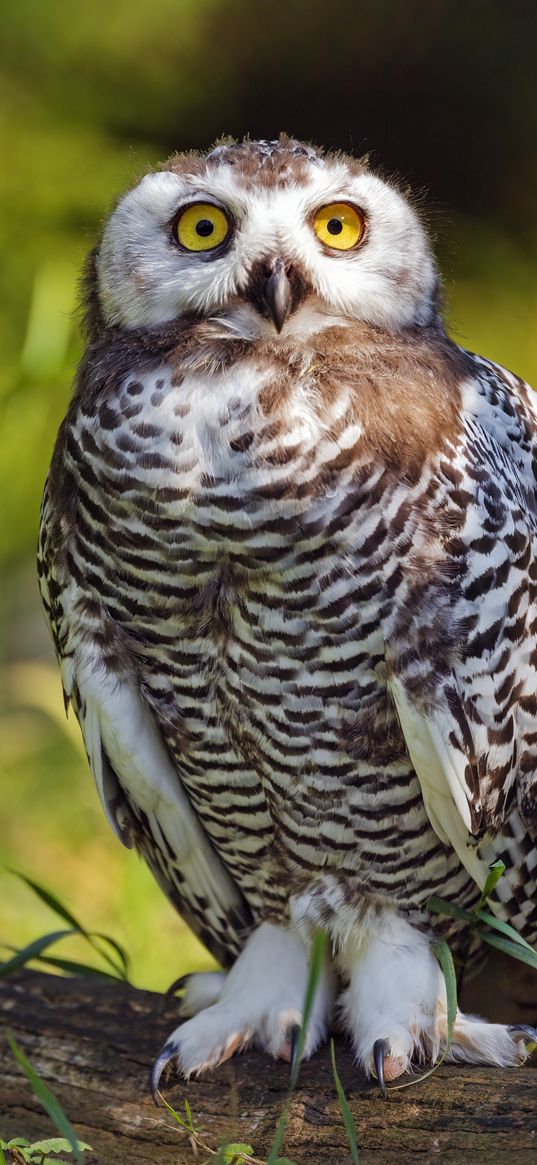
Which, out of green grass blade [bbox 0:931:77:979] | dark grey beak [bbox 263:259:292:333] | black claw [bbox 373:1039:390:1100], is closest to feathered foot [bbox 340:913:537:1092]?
black claw [bbox 373:1039:390:1100]

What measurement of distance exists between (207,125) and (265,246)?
3.16 m

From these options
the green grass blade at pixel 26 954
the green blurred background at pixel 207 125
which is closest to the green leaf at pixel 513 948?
the green grass blade at pixel 26 954

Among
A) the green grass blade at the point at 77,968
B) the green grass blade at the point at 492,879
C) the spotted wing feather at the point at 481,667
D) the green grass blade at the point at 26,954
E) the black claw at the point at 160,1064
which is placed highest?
the spotted wing feather at the point at 481,667

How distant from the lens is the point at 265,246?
175cm

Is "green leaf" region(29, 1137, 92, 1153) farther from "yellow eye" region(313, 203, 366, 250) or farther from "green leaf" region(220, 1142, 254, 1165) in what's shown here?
"yellow eye" region(313, 203, 366, 250)

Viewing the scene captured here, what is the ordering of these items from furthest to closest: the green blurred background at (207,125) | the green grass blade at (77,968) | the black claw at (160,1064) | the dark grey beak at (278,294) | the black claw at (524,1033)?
the green blurred background at (207,125) < the green grass blade at (77,968) < the black claw at (160,1064) < the black claw at (524,1033) < the dark grey beak at (278,294)

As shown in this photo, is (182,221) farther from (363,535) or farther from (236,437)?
(363,535)

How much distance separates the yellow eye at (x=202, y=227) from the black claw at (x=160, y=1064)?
52.0 inches

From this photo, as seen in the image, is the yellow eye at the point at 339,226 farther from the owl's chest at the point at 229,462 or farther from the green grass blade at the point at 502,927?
the green grass blade at the point at 502,927

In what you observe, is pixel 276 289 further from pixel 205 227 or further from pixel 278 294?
pixel 205 227

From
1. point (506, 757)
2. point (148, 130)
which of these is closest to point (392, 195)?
point (506, 757)

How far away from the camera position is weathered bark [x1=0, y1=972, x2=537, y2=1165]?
171cm

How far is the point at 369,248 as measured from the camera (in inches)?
73.6

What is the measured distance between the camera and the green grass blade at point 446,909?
195cm
